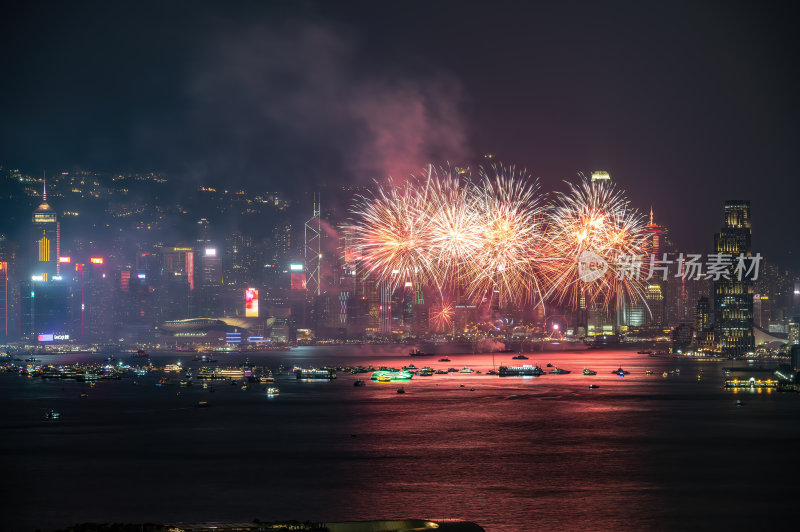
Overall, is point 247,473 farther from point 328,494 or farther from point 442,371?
point 442,371

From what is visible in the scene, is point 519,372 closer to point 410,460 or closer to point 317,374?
point 317,374

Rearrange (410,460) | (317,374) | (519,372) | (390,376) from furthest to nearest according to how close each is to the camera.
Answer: (519,372), (317,374), (390,376), (410,460)

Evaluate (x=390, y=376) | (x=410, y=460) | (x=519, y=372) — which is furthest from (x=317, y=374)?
(x=410, y=460)

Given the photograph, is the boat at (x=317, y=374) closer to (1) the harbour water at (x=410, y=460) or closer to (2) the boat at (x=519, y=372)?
(2) the boat at (x=519, y=372)

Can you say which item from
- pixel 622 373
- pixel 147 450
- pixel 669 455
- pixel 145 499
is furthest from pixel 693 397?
pixel 145 499

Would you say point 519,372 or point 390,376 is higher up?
point 390,376

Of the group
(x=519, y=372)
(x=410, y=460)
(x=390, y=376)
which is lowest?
(x=519, y=372)

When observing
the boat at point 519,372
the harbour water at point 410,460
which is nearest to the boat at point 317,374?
the boat at point 519,372

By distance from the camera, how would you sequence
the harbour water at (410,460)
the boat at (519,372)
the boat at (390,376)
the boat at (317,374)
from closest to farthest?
the harbour water at (410,460) → the boat at (390,376) → the boat at (317,374) → the boat at (519,372)

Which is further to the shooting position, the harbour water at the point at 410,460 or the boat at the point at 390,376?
the boat at the point at 390,376
